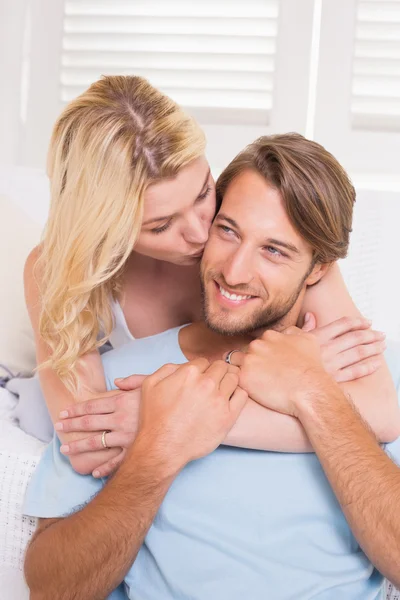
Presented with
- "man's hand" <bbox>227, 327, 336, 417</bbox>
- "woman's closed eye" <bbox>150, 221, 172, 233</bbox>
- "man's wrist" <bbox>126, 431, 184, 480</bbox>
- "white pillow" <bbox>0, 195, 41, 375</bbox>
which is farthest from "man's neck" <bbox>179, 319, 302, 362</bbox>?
"white pillow" <bbox>0, 195, 41, 375</bbox>

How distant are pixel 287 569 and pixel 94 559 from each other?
1.20 feet

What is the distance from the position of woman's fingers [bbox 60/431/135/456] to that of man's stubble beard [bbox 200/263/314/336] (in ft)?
1.06

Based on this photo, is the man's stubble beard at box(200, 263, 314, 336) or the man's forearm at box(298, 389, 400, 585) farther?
the man's stubble beard at box(200, 263, 314, 336)

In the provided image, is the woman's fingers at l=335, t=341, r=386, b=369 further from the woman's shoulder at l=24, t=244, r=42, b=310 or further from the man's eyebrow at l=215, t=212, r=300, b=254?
the woman's shoulder at l=24, t=244, r=42, b=310

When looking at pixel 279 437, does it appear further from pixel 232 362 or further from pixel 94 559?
pixel 94 559

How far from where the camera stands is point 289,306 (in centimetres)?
180

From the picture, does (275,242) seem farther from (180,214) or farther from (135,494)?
(135,494)

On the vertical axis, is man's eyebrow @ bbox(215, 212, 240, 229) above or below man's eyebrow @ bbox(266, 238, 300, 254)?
above

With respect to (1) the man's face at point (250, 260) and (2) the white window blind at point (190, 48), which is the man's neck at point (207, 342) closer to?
(1) the man's face at point (250, 260)

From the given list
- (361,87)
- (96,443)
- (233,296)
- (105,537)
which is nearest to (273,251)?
(233,296)

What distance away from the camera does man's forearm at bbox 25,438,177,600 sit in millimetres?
1404

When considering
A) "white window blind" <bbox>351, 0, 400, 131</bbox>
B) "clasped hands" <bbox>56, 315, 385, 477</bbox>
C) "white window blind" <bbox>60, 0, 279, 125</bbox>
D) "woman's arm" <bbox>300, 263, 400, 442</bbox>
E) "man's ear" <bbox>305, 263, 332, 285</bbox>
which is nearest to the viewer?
"clasped hands" <bbox>56, 315, 385, 477</bbox>

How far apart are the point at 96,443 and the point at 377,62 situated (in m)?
2.31

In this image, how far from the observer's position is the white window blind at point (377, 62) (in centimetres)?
320
